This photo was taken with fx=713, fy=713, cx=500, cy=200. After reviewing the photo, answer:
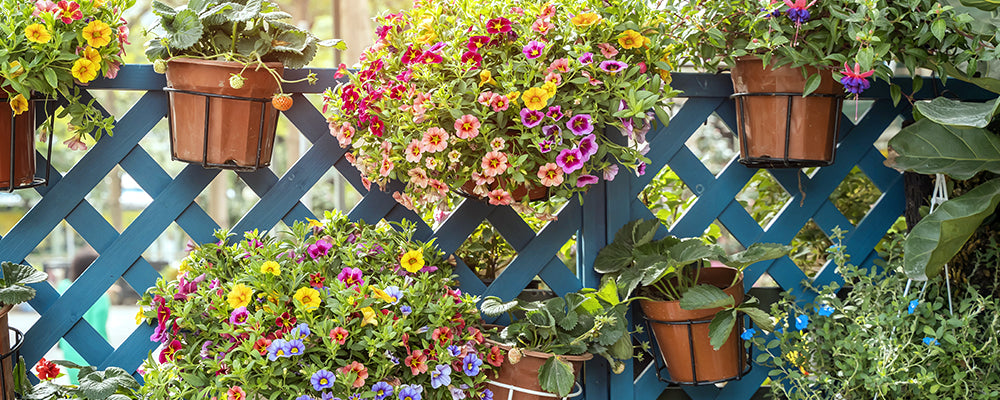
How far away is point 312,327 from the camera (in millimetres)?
1250

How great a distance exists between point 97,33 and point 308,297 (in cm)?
59

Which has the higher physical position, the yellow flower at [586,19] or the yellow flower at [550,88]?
the yellow flower at [586,19]

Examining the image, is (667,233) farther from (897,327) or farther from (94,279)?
(94,279)

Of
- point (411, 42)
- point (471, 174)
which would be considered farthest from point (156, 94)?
point (471, 174)

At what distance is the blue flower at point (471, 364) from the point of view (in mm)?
1307

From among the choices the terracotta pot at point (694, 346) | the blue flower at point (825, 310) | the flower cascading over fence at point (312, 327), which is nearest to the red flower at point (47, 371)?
the flower cascading over fence at point (312, 327)

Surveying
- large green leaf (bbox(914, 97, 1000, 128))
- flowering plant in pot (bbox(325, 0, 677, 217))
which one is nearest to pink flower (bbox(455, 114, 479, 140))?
flowering plant in pot (bbox(325, 0, 677, 217))

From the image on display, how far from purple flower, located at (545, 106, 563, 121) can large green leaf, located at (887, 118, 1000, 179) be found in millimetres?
720

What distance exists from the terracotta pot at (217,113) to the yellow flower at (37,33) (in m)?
0.19

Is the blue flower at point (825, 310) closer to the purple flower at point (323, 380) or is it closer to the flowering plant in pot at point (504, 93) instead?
the flowering plant in pot at point (504, 93)

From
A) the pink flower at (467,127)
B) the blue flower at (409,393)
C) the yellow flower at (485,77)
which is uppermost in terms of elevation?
the yellow flower at (485,77)

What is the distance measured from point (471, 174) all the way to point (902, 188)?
1.07 metres

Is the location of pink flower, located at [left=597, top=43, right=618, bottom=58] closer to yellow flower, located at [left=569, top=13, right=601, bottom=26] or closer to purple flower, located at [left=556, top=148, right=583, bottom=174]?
yellow flower, located at [left=569, top=13, right=601, bottom=26]

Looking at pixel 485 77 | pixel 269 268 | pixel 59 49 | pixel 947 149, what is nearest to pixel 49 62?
pixel 59 49
